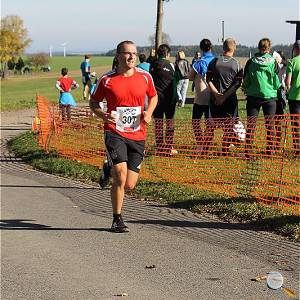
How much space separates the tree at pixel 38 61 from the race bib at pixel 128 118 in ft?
367

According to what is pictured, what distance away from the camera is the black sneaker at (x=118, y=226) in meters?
7.16

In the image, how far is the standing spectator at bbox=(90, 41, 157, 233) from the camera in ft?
23.5

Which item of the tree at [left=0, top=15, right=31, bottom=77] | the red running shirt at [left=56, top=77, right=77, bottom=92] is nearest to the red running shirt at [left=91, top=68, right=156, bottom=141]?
the red running shirt at [left=56, top=77, right=77, bottom=92]

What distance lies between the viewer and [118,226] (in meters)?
7.18

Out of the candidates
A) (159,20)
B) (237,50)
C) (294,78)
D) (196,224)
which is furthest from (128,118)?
(237,50)

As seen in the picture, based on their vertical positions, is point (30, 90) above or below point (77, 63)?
below

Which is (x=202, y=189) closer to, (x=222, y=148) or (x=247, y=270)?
(x=222, y=148)

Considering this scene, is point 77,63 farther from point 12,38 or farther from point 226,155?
point 226,155

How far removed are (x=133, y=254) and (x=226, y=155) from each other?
14.2 ft

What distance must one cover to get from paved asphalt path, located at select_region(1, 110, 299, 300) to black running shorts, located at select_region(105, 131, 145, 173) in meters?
0.71

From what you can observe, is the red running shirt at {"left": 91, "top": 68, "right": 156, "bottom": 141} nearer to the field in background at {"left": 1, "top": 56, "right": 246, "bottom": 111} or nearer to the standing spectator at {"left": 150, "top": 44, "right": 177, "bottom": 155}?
the standing spectator at {"left": 150, "top": 44, "right": 177, "bottom": 155}

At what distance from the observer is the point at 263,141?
973 centimetres

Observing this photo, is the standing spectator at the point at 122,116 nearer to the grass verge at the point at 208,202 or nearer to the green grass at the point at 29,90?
the grass verge at the point at 208,202

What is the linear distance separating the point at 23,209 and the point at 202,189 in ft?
7.88
